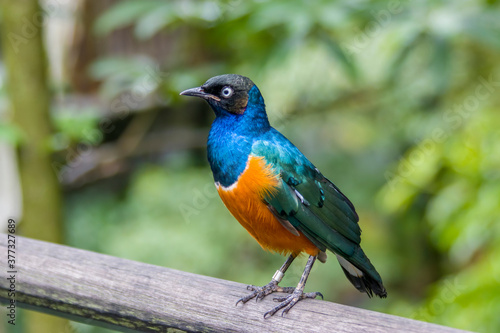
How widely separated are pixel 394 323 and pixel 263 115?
74cm

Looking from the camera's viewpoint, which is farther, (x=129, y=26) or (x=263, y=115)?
(x=129, y=26)

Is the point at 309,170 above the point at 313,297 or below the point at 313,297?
above

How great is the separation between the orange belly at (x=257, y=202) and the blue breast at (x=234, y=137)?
1.2 inches

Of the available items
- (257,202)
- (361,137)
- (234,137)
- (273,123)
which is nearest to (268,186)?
(257,202)

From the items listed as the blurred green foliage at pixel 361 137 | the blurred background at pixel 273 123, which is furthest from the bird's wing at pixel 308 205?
the blurred background at pixel 273 123

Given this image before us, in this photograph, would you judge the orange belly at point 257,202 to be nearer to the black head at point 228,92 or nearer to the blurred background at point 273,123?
the black head at point 228,92

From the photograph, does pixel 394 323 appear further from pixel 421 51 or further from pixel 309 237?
pixel 421 51

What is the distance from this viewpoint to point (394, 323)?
5.34ft

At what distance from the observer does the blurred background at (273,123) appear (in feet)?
9.17

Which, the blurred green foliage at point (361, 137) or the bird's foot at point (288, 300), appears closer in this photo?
the bird's foot at point (288, 300)

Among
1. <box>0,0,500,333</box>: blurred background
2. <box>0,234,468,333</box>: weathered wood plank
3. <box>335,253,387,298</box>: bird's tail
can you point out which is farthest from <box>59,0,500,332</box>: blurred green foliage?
<box>0,234,468,333</box>: weathered wood plank

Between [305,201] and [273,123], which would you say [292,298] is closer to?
[305,201]

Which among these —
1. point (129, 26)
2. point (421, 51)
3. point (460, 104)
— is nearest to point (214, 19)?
point (460, 104)

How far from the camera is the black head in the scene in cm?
184
